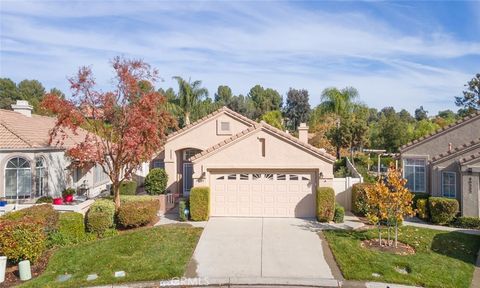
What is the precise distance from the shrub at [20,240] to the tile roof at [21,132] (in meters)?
7.59

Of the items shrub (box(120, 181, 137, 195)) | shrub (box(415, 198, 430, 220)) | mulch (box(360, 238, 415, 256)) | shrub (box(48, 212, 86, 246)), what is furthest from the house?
shrub (box(120, 181, 137, 195))

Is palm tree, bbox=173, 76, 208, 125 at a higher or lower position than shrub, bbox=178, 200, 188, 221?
higher

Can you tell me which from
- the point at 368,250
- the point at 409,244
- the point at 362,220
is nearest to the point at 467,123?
the point at 362,220

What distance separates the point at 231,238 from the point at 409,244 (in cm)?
703

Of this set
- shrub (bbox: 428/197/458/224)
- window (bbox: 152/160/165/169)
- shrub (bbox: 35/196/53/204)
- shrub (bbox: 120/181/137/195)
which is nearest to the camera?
shrub (bbox: 428/197/458/224)

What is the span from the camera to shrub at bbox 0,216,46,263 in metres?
12.8

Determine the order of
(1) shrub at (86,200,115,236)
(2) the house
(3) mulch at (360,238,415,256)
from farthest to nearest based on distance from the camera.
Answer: (2) the house, (1) shrub at (86,200,115,236), (3) mulch at (360,238,415,256)

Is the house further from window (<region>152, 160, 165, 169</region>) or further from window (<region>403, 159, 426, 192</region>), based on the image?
window (<region>152, 160, 165, 169</region>)

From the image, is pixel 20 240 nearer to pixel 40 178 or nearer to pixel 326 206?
pixel 40 178

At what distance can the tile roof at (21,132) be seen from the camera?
64.9 feet

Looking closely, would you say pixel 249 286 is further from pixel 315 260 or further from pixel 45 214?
pixel 45 214

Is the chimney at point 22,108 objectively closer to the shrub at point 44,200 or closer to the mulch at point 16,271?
the shrub at point 44,200

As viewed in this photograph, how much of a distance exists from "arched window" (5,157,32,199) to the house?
28.3 feet

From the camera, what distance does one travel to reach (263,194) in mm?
19172
